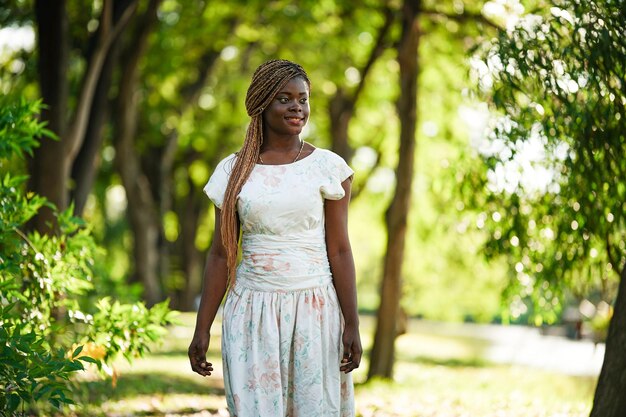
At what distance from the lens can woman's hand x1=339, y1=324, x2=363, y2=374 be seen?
4402mm

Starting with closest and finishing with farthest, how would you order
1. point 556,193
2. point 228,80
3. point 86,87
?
point 556,193 < point 86,87 < point 228,80

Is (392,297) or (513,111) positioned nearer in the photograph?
(513,111)

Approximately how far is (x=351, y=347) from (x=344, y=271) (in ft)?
1.14

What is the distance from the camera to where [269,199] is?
4.37 meters

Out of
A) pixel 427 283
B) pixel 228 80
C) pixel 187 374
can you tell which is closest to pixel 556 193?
pixel 187 374

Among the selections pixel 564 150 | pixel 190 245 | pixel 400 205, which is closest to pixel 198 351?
pixel 564 150

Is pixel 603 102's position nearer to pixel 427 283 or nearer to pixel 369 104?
pixel 369 104

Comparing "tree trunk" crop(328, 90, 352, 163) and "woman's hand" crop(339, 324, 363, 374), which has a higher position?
"tree trunk" crop(328, 90, 352, 163)

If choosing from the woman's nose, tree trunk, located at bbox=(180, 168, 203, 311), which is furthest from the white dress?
tree trunk, located at bbox=(180, 168, 203, 311)

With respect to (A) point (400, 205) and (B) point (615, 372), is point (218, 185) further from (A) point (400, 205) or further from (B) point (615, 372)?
(A) point (400, 205)

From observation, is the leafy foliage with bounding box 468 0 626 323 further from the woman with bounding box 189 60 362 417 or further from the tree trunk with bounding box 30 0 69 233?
the tree trunk with bounding box 30 0 69 233

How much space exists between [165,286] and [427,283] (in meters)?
7.23

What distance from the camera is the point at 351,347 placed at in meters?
4.40

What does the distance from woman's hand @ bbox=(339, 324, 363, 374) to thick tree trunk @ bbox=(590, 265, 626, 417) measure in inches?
71.6
